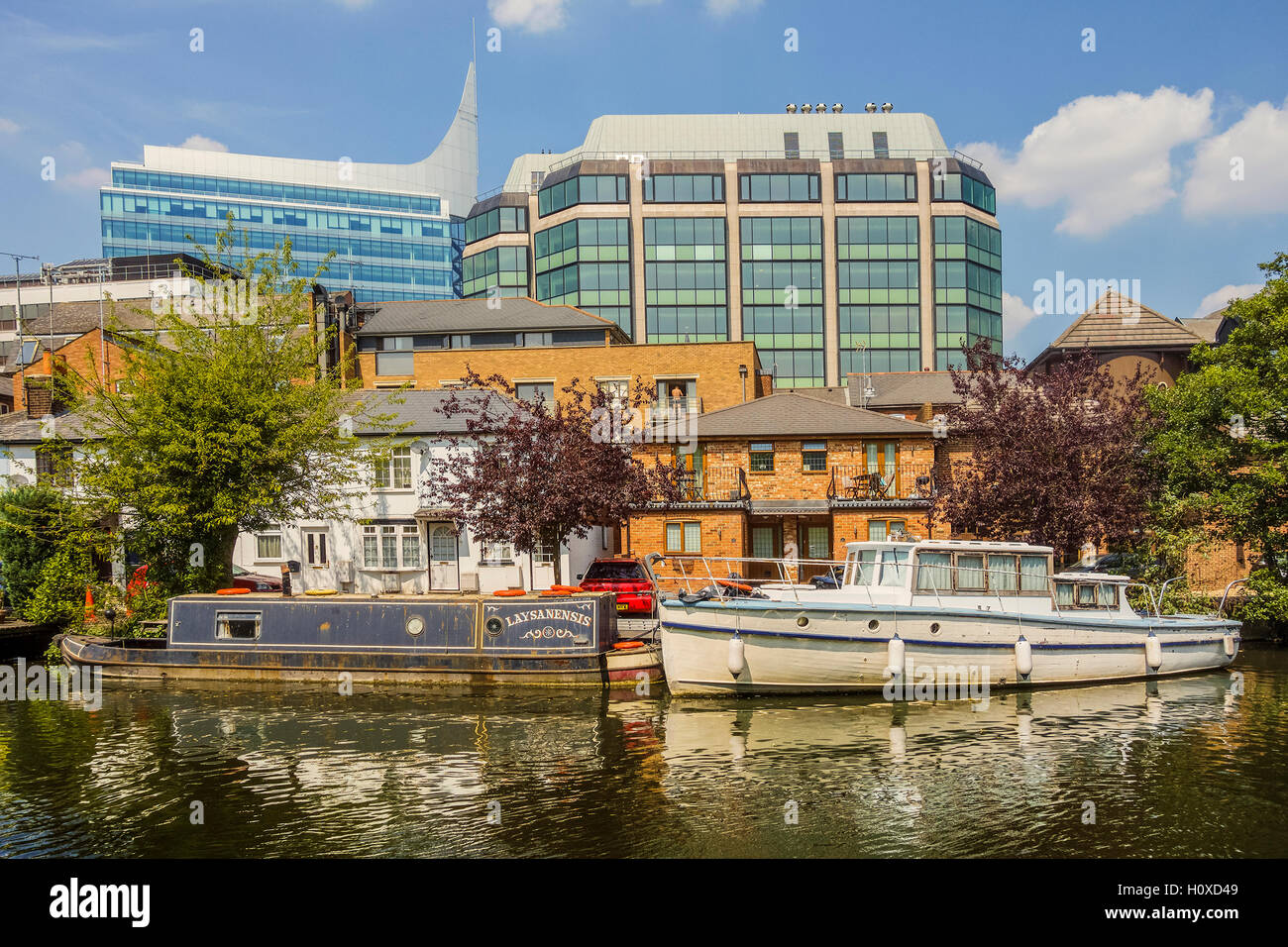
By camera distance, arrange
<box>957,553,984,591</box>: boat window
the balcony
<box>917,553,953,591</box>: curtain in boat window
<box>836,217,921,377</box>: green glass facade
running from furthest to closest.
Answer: <box>836,217,921,377</box>: green glass facade < the balcony < <box>957,553,984,591</box>: boat window < <box>917,553,953,591</box>: curtain in boat window

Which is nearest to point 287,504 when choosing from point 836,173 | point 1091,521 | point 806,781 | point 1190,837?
point 806,781

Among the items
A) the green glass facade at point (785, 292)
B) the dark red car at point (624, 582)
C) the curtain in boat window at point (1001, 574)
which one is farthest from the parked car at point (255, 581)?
the green glass facade at point (785, 292)

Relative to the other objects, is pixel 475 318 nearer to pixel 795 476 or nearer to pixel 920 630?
pixel 795 476

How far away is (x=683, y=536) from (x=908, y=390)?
2188cm

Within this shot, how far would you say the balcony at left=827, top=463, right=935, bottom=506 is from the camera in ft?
127

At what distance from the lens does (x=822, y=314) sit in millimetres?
79688

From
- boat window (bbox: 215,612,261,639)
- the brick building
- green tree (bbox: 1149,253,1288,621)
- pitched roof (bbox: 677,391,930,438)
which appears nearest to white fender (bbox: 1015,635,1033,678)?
green tree (bbox: 1149,253,1288,621)

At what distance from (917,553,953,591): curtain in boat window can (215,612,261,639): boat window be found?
1720 centimetres

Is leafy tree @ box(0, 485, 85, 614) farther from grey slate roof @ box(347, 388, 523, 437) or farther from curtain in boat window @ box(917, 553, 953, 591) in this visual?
curtain in boat window @ box(917, 553, 953, 591)

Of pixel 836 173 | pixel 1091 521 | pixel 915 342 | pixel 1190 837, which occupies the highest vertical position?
pixel 836 173

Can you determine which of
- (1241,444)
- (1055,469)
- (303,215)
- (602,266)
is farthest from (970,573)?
(303,215)

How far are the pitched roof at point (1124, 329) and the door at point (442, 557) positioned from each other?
31.9m
